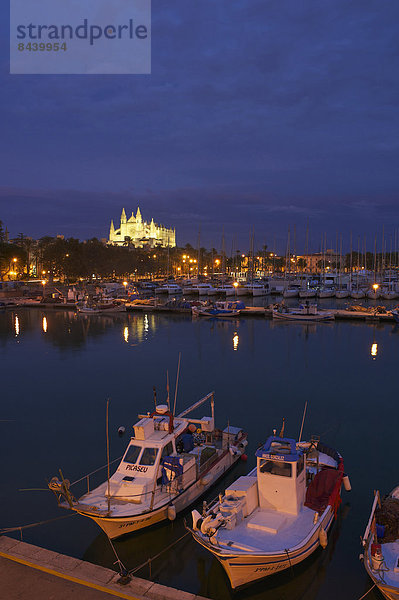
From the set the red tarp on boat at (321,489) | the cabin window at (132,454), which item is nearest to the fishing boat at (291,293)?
the red tarp on boat at (321,489)

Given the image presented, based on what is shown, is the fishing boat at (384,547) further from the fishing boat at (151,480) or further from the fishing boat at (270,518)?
the fishing boat at (151,480)

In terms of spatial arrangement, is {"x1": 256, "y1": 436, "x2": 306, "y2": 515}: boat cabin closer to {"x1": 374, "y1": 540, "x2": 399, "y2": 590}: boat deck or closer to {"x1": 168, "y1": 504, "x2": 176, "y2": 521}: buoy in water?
{"x1": 374, "y1": 540, "x2": 399, "y2": 590}: boat deck

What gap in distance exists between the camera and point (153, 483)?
1231 cm

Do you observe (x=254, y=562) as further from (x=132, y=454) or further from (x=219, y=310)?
(x=219, y=310)

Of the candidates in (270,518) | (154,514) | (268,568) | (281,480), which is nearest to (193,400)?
(154,514)

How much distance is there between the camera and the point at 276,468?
11109 mm

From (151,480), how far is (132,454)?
3.41 ft

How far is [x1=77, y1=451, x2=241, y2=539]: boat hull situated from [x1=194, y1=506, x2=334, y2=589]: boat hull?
7.58 ft

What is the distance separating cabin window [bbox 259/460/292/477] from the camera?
36.0 ft

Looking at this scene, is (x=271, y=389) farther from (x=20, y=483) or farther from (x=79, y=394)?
(x=20, y=483)

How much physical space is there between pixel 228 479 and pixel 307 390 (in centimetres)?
1389

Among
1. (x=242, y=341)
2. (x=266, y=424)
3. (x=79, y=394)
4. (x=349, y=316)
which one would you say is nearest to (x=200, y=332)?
(x=242, y=341)

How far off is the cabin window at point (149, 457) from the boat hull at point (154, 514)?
121 cm

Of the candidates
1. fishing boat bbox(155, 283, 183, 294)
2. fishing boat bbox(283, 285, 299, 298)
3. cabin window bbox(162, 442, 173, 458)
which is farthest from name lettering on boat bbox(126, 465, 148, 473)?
fishing boat bbox(155, 283, 183, 294)
